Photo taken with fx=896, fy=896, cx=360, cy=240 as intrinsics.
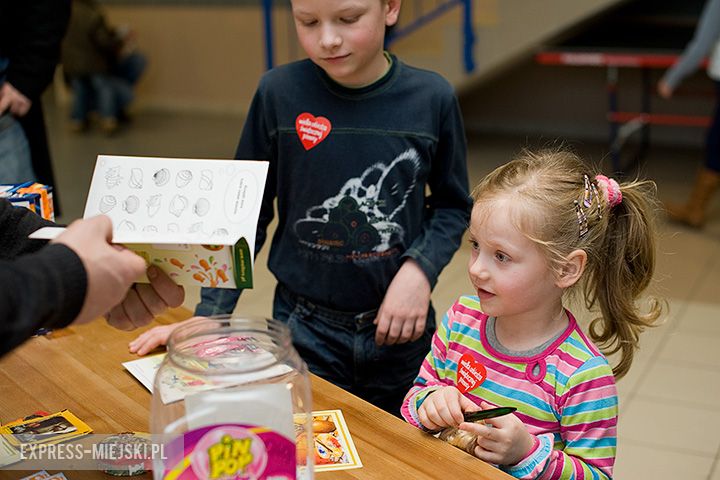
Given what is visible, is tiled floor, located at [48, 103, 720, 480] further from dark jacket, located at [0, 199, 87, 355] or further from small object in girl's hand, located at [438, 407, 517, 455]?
dark jacket, located at [0, 199, 87, 355]

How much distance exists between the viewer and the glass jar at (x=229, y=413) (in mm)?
1139

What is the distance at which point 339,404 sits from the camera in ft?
5.25

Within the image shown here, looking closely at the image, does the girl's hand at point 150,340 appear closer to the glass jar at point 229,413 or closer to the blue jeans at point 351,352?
the blue jeans at point 351,352

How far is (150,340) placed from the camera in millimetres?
1841

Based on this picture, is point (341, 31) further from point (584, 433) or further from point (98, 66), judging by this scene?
point (98, 66)

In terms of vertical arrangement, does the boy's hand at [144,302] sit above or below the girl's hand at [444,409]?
above

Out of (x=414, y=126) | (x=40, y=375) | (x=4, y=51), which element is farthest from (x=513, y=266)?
(x=4, y=51)

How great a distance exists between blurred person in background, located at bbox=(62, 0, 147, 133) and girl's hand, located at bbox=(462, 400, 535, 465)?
7093mm

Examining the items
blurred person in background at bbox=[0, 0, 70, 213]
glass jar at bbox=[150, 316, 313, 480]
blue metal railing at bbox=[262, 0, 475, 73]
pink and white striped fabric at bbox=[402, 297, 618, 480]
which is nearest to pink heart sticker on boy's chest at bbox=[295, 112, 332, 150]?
pink and white striped fabric at bbox=[402, 297, 618, 480]

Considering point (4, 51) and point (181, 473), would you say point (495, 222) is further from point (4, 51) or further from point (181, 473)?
point (4, 51)

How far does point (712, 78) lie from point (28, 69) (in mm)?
3800

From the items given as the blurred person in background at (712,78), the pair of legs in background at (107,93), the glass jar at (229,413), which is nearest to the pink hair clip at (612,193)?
the glass jar at (229,413)

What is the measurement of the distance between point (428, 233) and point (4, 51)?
6.41ft

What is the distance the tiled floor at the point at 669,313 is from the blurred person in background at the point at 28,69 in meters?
1.35
